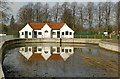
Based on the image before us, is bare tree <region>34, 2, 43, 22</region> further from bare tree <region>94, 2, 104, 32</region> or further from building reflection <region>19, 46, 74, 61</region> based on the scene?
building reflection <region>19, 46, 74, 61</region>

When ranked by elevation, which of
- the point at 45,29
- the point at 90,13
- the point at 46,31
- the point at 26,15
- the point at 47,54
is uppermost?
the point at 90,13

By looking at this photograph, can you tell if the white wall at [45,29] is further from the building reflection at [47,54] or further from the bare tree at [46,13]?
the building reflection at [47,54]

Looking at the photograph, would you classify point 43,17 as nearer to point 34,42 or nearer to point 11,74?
point 34,42

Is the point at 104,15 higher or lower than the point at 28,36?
higher

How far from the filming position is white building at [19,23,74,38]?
2042 inches

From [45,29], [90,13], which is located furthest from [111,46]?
[90,13]

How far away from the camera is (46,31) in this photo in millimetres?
52125

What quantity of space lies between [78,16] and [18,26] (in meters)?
15.6

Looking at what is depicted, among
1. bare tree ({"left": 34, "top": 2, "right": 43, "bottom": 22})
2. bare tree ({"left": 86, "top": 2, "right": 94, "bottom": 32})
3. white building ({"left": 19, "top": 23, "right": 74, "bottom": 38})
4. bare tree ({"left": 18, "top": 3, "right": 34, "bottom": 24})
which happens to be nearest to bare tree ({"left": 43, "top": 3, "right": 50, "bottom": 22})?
bare tree ({"left": 34, "top": 2, "right": 43, "bottom": 22})

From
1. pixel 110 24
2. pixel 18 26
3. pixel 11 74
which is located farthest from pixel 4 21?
pixel 110 24

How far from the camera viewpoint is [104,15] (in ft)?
206

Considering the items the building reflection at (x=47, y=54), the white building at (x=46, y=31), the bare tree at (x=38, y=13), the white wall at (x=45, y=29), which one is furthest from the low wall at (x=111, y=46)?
the bare tree at (x=38, y=13)

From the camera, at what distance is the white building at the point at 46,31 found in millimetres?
51875

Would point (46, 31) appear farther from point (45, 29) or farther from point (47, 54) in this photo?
point (47, 54)
